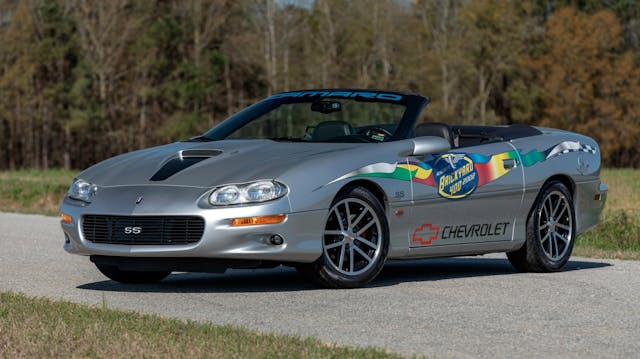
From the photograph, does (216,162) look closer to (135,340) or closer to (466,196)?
(466,196)

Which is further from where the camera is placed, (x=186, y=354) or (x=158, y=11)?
(x=158, y=11)

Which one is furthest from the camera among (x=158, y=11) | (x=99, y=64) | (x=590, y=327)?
(x=158, y=11)

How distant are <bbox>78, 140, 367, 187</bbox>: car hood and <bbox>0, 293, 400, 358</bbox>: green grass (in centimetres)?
141

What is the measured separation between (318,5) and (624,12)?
22883 mm

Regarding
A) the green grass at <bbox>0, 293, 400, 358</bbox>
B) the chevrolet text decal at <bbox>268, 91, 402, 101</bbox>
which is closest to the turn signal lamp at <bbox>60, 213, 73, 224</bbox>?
the green grass at <bbox>0, 293, 400, 358</bbox>

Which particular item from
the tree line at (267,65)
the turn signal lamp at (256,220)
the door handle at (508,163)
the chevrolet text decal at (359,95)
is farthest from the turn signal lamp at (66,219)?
the tree line at (267,65)

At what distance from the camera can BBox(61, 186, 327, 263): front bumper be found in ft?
25.8

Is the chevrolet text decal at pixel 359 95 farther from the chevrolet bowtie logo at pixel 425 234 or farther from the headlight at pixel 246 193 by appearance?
the headlight at pixel 246 193

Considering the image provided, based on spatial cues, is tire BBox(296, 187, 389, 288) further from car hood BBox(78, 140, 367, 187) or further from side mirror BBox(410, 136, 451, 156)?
side mirror BBox(410, 136, 451, 156)

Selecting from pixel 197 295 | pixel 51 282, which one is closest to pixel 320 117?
pixel 197 295

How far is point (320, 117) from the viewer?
9320 mm

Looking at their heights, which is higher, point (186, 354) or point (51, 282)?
point (186, 354)

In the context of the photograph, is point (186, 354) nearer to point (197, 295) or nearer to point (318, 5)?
point (197, 295)

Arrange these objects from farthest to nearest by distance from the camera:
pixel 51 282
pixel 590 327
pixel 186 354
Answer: pixel 51 282, pixel 590 327, pixel 186 354
